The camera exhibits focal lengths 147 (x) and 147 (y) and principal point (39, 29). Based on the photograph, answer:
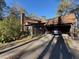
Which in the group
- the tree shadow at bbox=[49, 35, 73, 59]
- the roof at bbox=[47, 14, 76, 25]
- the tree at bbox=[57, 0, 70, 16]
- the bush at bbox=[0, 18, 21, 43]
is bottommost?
the tree shadow at bbox=[49, 35, 73, 59]

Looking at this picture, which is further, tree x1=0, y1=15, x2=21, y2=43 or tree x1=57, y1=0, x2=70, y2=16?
tree x1=57, y1=0, x2=70, y2=16

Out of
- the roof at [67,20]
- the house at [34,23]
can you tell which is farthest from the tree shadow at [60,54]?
the roof at [67,20]

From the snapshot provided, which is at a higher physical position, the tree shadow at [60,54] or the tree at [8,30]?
the tree at [8,30]

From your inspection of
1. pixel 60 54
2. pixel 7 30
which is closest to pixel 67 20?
pixel 7 30

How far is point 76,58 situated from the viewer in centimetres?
822

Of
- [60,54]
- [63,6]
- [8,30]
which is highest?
[63,6]

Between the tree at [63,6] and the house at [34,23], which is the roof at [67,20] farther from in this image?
the tree at [63,6]

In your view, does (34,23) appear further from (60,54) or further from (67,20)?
(60,54)

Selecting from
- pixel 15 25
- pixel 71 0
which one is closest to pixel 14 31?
pixel 15 25

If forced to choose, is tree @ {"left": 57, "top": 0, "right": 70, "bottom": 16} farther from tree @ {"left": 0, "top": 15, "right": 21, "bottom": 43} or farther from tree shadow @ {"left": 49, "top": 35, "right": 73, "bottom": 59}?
tree shadow @ {"left": 49, "top": 35, "right": 73, "bottom": 59}

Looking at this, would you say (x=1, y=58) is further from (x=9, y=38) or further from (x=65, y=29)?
(x=65, y=29)

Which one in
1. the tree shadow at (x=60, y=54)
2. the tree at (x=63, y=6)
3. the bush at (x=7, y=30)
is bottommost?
the tree shadow at (x=60, y=54)

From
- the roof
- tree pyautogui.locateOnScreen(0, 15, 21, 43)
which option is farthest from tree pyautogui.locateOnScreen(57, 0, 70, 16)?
tree pyautogui.locateOnScreen(0, 15, 21, 43)

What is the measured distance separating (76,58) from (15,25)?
1437 centimetres
